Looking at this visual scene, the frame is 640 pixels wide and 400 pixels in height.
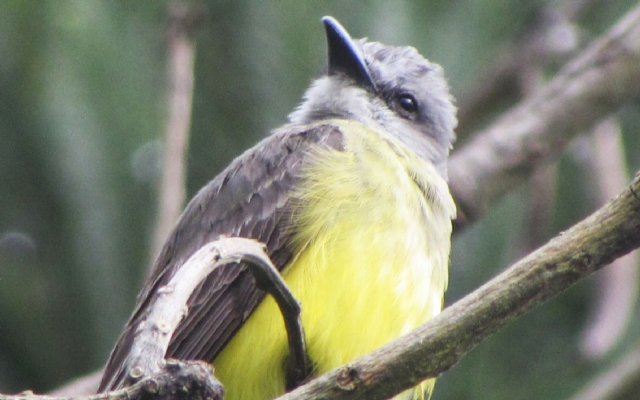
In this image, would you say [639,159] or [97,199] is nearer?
[97,199]

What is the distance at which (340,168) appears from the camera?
395 cm

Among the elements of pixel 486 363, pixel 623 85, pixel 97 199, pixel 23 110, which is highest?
pixel 623 85

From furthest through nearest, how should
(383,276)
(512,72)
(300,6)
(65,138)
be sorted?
(512,72), (300,6), (65,138), (383,276)

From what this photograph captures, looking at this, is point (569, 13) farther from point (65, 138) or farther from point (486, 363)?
point (65, 138)

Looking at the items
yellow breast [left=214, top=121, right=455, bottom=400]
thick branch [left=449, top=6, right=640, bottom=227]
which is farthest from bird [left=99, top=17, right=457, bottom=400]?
thick branch [left=449, top=6, right=640, bottom=227]

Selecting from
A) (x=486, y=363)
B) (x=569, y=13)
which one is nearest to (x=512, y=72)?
(x=569, y=13)

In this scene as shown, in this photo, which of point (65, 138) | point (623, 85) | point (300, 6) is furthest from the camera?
point (623, 85)

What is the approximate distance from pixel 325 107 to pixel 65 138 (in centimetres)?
122

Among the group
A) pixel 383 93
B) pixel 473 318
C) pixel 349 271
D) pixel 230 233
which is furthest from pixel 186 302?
pixel 383 93

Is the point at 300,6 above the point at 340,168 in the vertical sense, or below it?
above

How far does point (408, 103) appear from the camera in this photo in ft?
16.6

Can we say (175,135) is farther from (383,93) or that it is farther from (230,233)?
(383,93)

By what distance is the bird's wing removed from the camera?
3529 mm

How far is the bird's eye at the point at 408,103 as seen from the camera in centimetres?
503
